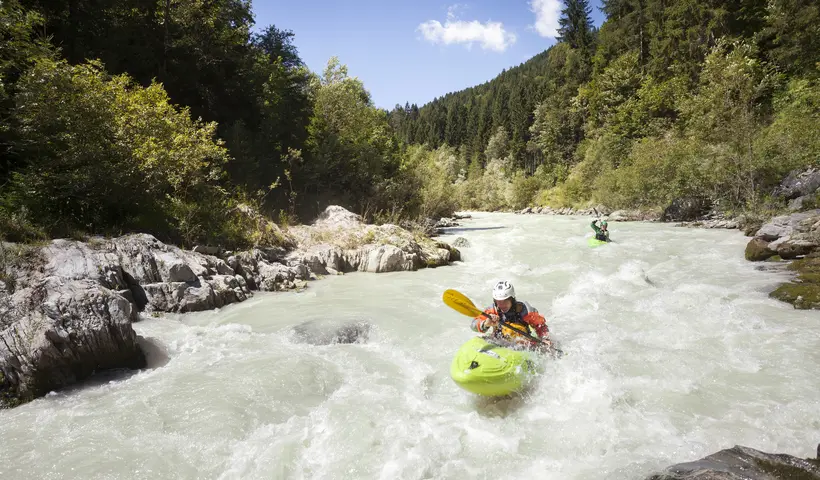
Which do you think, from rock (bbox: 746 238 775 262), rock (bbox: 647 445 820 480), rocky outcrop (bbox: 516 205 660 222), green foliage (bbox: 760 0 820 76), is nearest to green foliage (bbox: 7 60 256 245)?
rock (bbox: 647 445 820 480)

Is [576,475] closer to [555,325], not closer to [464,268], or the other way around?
[555,325]

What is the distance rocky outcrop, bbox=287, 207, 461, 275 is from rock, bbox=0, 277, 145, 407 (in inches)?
218

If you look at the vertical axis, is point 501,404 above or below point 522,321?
below

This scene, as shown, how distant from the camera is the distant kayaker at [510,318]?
5229 millimetres

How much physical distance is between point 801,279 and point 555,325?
5270 millimetres

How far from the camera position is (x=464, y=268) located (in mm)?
12062

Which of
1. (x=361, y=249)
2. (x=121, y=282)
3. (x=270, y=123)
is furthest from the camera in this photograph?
(x=270, y=123)

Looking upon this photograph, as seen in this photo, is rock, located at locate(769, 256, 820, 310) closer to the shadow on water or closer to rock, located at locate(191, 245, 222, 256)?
the shadow on water

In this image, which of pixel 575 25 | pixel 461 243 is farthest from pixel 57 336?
pixel 575 25

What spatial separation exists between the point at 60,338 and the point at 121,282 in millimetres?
2577

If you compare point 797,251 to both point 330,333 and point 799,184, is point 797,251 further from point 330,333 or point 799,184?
point 330,333

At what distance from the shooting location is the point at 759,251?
1033 centimetres

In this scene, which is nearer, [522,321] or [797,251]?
[522,321]

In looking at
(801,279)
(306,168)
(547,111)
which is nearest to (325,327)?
(801,279)
